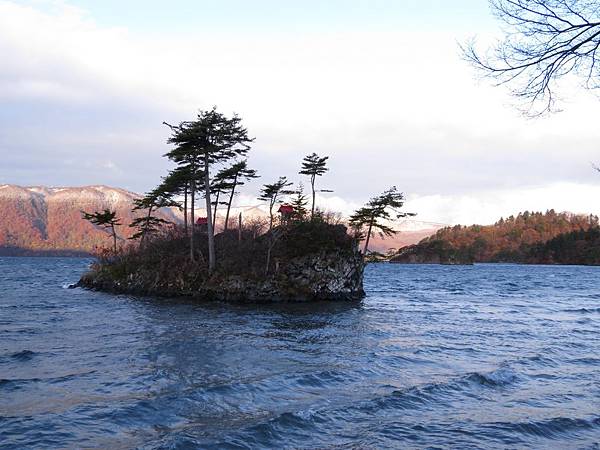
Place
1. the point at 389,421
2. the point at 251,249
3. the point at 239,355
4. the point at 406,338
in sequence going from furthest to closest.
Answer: the point at 251,249 < the point at 406,338 < the point at 239,355 < the point at 389,421

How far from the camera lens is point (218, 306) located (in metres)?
34.9

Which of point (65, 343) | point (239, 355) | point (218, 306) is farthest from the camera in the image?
point (218, 306)

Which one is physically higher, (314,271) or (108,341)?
(314,271)

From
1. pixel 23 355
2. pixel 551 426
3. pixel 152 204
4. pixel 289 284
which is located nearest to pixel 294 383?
pixel 551 426

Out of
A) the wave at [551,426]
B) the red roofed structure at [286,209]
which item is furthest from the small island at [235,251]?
the wave at [551,426]

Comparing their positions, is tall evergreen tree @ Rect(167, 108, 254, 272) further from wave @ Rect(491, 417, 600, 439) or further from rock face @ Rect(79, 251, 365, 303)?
wave @ Rect(491, 417, 600, 439)

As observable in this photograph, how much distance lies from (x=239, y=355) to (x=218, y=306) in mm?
16713

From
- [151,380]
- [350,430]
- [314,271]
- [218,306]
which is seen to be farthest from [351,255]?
[350,430]

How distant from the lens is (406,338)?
2311cm

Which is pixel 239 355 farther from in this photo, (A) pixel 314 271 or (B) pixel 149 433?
(A) pixel 314 271

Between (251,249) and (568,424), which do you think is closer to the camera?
(568,424)

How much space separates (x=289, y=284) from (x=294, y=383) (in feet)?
78.7

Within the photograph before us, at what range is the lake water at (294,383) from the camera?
10.5 meters

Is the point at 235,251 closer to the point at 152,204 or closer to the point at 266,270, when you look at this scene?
the point at 266,270
